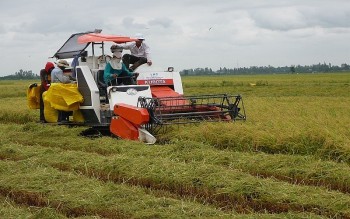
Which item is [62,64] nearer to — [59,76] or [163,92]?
[59,76]

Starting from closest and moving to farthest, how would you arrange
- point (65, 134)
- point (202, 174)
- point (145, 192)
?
point (145, 192)
point (202, 174)
point (65, 134)

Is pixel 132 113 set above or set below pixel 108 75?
below

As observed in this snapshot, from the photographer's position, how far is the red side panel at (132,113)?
31.0 feet

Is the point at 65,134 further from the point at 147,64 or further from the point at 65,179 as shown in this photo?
the point at 65,179

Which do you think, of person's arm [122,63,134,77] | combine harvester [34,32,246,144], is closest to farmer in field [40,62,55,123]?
combine harvester [34,32,246,144]

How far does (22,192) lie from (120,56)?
5.10 metres

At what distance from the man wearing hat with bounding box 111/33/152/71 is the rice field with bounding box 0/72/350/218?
221 centimetres

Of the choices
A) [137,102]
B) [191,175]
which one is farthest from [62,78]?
[191,175]

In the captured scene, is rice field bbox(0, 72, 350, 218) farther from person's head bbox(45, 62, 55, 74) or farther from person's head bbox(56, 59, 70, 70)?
person's head bbox(45, 62, 55, 74)

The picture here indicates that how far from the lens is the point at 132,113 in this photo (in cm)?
962

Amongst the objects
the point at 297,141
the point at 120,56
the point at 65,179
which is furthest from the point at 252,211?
the point at 120,56

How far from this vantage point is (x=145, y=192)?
6.07 metres

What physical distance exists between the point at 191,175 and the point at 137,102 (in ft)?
12.8

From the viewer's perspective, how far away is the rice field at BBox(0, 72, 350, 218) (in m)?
5.34
